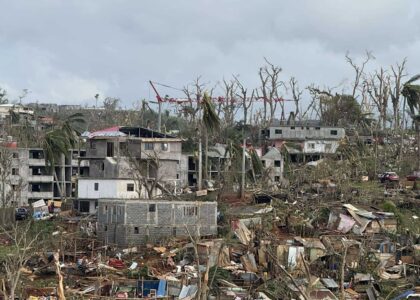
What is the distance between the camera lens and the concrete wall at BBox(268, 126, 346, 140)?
5938cm

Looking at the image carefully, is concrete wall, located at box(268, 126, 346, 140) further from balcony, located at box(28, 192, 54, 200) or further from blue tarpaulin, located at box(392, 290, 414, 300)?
blue tarpaulin, located at box(392, 290, 414, 300)

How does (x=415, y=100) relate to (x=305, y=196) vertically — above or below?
above

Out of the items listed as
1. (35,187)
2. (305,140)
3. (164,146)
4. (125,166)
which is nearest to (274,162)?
(305,140)

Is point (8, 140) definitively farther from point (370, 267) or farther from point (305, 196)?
point (370, 267)

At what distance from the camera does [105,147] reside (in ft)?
148

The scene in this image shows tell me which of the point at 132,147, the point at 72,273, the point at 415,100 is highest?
the point at 415,100

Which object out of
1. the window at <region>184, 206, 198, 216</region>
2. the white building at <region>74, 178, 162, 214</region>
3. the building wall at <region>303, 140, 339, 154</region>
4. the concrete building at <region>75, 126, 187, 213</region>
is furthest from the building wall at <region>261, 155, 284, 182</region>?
the window at <region>184, 206, 198, 216</region>

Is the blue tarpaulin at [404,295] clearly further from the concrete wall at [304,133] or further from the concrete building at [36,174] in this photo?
the concrete wall at [304,133]

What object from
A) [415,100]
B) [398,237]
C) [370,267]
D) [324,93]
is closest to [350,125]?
[324,93]

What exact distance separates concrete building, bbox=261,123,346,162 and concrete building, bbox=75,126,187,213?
13699 millimetres

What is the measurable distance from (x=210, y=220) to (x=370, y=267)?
8.40 meters

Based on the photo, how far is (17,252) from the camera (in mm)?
26594

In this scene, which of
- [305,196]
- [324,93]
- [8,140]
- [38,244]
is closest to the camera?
[38,244]

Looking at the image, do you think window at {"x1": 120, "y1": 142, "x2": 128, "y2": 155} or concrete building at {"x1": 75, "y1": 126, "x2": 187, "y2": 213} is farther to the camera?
window at {"x1": 120, "y1": 142, "x2": 128, "y2": 155}
